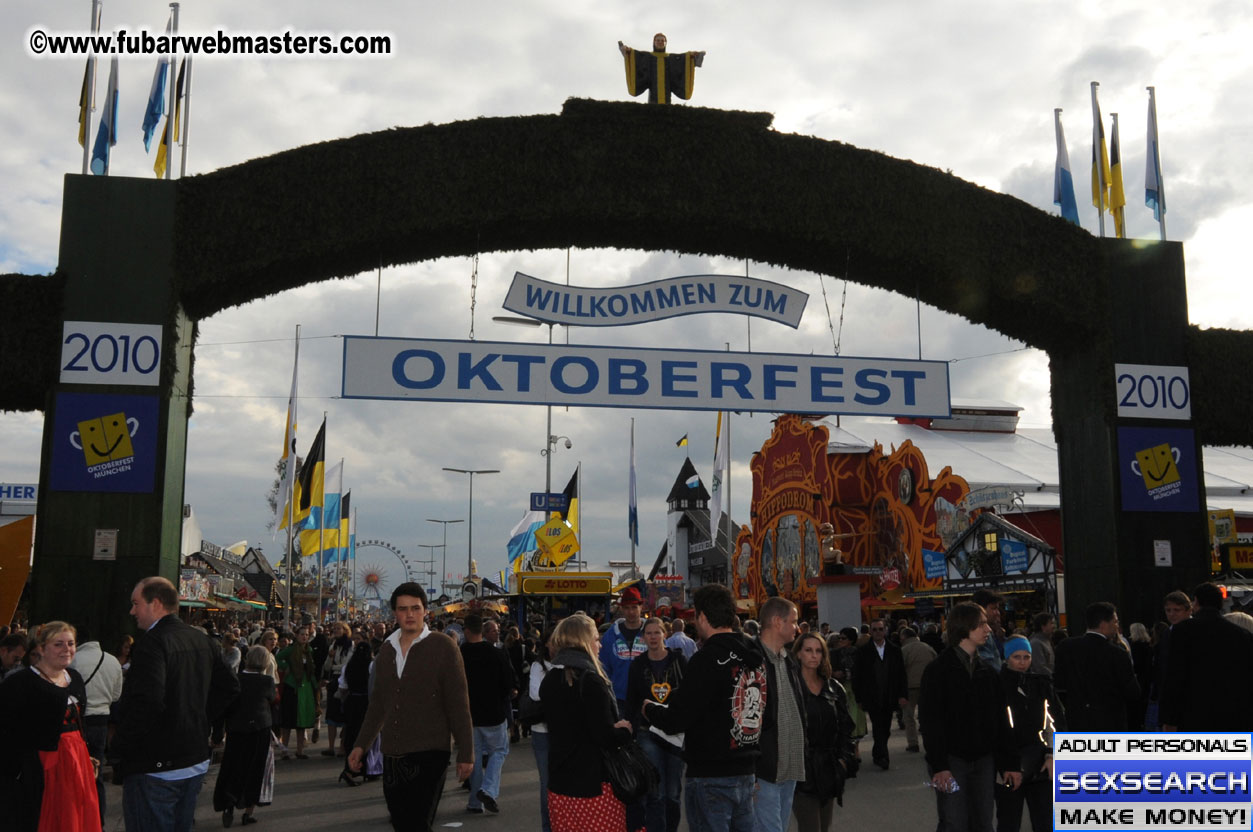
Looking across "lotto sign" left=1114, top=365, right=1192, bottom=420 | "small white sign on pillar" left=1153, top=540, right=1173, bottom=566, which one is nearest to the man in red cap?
"small white sign on pillar" left=1153, top=540, right=1173, bottom=566

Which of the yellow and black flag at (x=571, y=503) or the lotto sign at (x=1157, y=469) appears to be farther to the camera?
the yellow and black flag at (x=571, y=503)

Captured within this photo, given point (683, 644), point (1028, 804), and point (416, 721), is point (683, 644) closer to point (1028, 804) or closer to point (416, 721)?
point (1028, 804)

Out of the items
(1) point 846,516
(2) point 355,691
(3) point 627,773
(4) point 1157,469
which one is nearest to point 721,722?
(3) point 627,773

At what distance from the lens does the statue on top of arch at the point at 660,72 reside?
14.8m

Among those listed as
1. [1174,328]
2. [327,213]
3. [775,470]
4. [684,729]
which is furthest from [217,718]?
[775,470]

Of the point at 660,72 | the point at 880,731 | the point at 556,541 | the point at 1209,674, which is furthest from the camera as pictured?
the point at 556,541

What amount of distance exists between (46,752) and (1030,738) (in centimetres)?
614

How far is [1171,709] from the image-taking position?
795 cm

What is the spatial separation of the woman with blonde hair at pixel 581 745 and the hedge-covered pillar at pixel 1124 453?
35.8 ft

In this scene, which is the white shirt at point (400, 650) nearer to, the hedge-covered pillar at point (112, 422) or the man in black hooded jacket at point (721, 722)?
the man in black hooded jacket at point (721, 722)

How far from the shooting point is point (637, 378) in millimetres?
14109

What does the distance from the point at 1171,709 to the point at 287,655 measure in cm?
1193

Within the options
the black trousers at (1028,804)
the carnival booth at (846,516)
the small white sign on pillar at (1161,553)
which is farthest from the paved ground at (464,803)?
the carnival booth at (846,516)

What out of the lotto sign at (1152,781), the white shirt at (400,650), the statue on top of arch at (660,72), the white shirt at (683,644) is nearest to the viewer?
the white shirt at (400,650)
